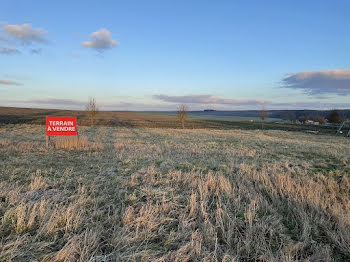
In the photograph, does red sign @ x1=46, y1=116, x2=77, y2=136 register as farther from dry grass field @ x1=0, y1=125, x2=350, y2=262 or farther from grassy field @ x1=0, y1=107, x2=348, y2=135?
grassy field @ x1=0, y1=107, x2=348, y2=135

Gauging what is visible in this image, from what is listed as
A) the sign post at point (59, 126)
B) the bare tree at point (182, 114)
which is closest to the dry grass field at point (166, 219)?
the sign post at point (59, 126)

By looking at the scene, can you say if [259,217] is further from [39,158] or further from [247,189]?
[39,158]

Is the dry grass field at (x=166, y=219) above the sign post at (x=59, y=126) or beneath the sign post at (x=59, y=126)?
beneath

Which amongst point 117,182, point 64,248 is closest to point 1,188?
point 117,182

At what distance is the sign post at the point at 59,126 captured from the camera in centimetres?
1341

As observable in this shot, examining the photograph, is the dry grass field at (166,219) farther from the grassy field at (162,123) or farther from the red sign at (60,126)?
the grassy field at (162,123)

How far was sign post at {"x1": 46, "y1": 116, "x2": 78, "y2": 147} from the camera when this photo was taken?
1341 centimetres

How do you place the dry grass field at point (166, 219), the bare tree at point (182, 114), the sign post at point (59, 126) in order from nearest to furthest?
the dry grass field at point (166, 219) < the sign post at point (59, 126) < the bare tree at point (182, 114)

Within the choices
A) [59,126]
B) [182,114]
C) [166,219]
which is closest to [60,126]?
[59,126]

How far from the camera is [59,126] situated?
45.2 ft

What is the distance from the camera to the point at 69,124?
14078mm

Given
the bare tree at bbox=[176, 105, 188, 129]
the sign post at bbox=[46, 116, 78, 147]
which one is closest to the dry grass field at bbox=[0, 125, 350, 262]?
the sign post at bbox=[46, 116, 78, 147]

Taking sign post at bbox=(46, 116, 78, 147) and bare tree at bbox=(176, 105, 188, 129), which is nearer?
sign post at bbox=(46, 116, 78, 147)

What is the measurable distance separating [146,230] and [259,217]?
2535mm
